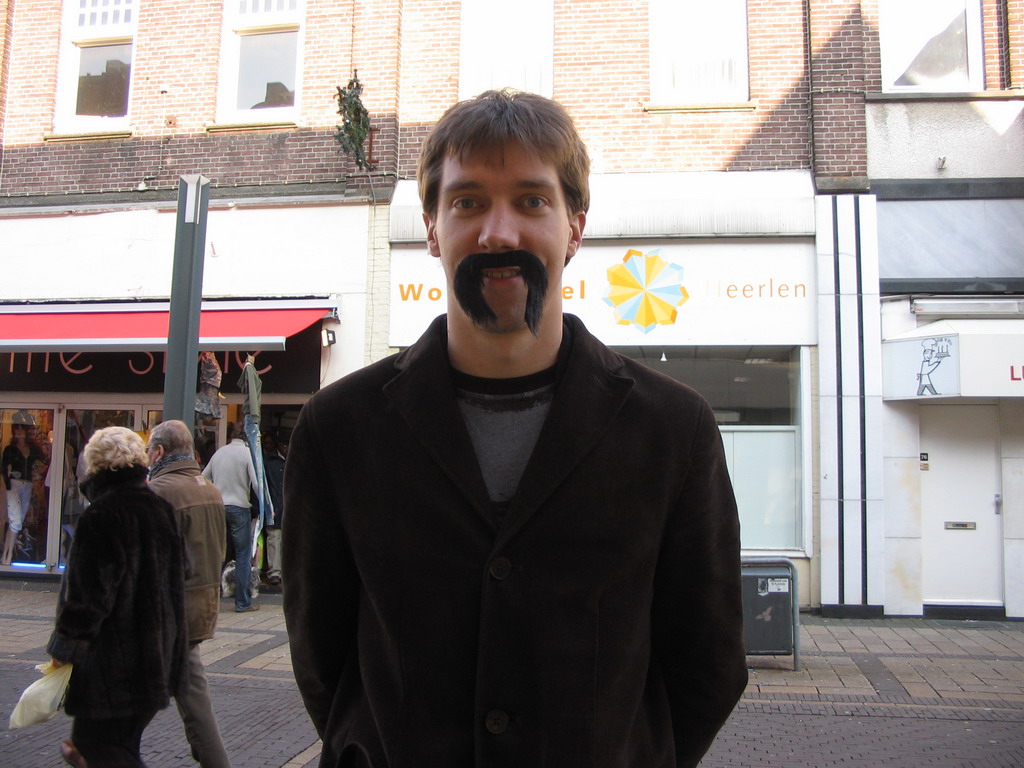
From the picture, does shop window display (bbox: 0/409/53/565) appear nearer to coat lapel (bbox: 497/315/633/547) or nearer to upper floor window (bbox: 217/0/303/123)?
upper floor window (bbox: 217/0/303/123)

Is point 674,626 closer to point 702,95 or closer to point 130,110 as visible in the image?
point 702,95

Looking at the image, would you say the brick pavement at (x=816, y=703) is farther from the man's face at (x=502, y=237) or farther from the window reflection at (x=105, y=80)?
the window reflection at (x=105, y=80)

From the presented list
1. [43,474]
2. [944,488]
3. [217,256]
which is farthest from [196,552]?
[944,488]

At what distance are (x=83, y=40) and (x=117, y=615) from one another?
1096cm

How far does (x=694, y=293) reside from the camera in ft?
33.6

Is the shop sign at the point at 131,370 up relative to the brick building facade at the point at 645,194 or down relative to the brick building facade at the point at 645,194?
down

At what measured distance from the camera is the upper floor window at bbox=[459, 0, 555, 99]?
11148 mm

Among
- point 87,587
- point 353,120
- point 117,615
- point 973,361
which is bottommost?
point 117,615

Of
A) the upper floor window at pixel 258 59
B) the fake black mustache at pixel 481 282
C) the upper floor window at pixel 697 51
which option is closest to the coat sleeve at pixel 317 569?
the fake black mustache at pixel 481 282

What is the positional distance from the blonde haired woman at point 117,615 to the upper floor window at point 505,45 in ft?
27.1

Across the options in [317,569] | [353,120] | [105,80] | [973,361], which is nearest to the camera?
[317,569]

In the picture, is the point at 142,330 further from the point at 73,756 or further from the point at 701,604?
the point at 701,604

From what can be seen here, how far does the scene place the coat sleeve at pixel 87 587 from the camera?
12.2ft

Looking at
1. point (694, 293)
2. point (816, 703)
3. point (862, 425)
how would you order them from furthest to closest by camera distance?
point (694, 293) < point (862, 425) < point (816, 703)
